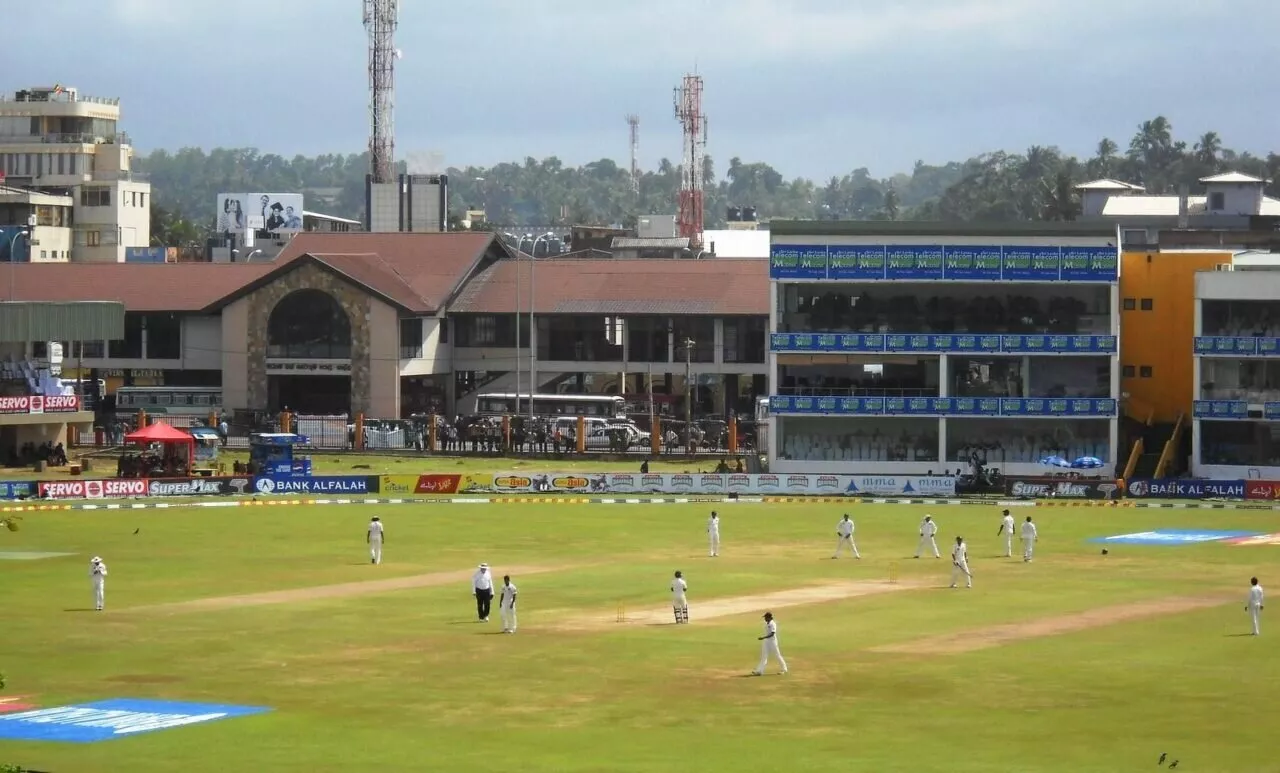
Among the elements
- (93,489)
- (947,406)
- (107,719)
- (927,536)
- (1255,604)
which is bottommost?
(107,719)

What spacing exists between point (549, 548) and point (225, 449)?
38.7 m

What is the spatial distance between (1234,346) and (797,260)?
785 inches

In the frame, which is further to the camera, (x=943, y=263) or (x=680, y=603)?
(x=943, y=263)

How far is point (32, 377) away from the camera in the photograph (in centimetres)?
9406

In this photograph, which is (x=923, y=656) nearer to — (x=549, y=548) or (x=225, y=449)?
(x=549, y=548)

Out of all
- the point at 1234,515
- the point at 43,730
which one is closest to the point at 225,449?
the point at 1234,515

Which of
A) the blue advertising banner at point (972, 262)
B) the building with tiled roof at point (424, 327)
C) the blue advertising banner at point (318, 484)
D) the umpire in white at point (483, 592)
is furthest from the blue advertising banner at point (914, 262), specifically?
the umpire in white at point (483, 592)

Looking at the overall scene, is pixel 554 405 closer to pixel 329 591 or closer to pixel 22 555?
pixel 22 555

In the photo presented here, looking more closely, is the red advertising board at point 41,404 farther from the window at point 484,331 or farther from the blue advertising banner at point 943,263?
the blue advertising banner at point 943,263

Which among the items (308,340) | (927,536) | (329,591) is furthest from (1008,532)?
(308,340)

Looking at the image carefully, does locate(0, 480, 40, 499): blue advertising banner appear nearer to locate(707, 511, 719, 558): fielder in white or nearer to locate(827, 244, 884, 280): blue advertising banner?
locate(707, 511, 719, 558): fielder in white

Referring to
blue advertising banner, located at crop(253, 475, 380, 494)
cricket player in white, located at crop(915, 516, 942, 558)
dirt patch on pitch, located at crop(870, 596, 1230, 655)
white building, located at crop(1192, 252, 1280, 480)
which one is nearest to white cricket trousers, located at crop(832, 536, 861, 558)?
cricket player in white, located at crop(915, 516, 942, 558)

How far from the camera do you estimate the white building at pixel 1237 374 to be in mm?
86438

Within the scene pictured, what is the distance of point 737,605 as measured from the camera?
49.2 meters
